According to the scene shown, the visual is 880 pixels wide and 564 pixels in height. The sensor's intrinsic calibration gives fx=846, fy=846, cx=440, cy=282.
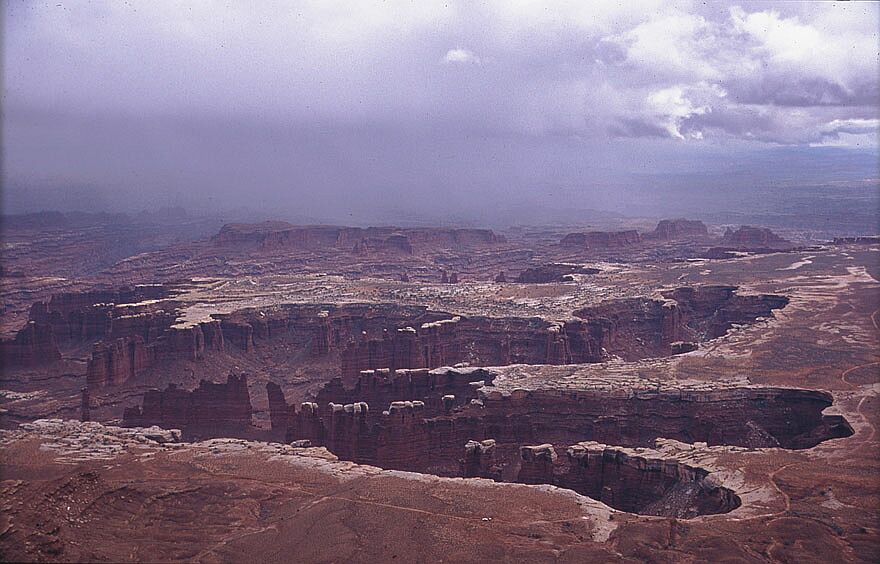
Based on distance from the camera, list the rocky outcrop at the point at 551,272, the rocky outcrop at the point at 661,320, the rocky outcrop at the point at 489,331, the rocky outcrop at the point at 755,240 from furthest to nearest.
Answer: the rocky outcrop at the point at 755,240
the rocky outcrop at the point at 551,272
the rocky outcrop at the point at 661,320
the rocky outcrop at the point at 489,331

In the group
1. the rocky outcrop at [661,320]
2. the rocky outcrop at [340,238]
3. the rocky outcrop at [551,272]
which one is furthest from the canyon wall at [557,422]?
the rocky outcrop at [340,238]

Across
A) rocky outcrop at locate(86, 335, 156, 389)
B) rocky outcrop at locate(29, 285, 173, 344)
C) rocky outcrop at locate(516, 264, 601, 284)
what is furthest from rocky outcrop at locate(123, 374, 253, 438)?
rocky outcrop at locate(516, 264, 601, 284)

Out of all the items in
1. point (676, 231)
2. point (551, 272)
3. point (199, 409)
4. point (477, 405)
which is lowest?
point (199, 409)

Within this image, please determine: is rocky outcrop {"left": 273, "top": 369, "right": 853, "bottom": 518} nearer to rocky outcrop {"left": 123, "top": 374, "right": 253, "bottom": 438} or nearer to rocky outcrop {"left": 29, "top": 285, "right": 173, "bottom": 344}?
rocky outcrop {"left": 123, "top": 374, "right": 253, "bottom": 438}

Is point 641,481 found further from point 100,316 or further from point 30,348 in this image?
point 100,316

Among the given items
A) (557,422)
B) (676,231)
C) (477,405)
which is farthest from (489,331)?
(676,231)

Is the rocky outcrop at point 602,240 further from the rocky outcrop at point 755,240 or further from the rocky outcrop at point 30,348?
the rocky outcrop at point 30,348

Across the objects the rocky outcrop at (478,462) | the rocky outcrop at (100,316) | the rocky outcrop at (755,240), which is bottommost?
the rocky outcrop at (478,462)
